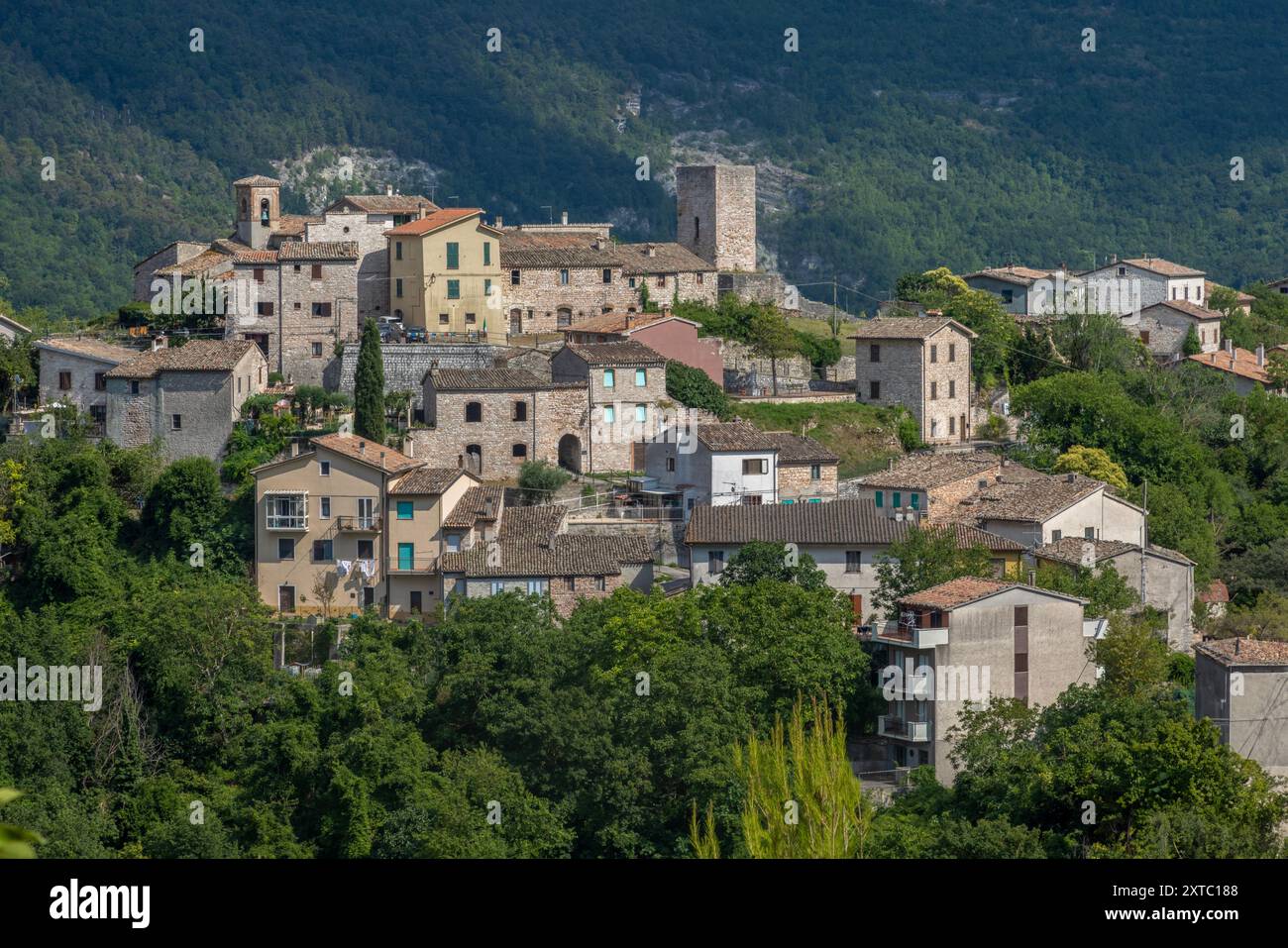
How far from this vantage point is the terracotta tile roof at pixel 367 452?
4003 cm

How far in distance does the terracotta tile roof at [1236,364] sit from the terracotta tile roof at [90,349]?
28358 millimetres

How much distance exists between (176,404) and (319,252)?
21.2ft

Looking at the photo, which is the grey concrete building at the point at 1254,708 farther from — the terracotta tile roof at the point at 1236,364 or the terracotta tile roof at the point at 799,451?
the terracotta tile roof at the point at 1236,364

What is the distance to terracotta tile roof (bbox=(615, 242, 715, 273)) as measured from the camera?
53.0 metres

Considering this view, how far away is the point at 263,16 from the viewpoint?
130 meters

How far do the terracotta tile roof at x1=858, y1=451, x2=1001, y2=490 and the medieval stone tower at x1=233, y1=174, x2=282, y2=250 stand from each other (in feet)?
59.0

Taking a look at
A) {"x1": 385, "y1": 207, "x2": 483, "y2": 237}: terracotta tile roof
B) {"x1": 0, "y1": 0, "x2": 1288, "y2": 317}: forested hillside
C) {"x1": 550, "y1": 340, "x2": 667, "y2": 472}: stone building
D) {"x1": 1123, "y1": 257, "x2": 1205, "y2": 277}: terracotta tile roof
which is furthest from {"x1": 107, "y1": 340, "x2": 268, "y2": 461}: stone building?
{"x1": 0, "y1": 0, "x2": 1288, "y2": 317}: forested hillside

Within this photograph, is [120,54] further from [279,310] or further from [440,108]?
[279,310]

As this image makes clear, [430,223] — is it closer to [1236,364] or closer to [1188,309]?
[1236,364]

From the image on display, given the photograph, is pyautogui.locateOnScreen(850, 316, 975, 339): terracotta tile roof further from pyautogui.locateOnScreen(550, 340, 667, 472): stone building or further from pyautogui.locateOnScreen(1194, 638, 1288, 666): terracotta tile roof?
pyautogui.locateOnScreen(1194, 638, 1288, 666): terracotta tile roof

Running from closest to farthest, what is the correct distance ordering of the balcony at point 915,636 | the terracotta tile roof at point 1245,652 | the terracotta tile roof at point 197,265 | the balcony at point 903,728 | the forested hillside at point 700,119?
the terracotta tile roof at point 1245,652 < the balcony at point 903,728 < the balcony at point 915,636 < the terracotta tile roof at point 197,265 < the forested hillside at point 700,119

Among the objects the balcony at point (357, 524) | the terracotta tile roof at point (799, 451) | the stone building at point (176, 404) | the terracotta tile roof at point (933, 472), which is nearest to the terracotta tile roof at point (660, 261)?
the terracotta tile roof at point (799, 451)
